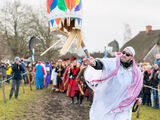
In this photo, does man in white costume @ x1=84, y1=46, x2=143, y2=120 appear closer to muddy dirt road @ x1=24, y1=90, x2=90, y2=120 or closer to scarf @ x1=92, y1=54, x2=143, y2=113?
scarf @ x1=92, y1=54, x2=143, y2=113

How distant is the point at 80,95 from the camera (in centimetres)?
941

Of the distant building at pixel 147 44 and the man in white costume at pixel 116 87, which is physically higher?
the distant building at pixel 147 44

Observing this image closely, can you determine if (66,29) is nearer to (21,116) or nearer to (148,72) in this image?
(21,116)

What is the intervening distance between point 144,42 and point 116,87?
3668 cm

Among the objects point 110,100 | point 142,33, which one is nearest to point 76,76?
point 110,100

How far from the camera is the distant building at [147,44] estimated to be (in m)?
34.5

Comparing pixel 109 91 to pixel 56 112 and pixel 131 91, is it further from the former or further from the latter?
pixel 56 112

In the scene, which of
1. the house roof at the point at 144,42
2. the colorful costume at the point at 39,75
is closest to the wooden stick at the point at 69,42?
the colorful costume at the point at 39,75

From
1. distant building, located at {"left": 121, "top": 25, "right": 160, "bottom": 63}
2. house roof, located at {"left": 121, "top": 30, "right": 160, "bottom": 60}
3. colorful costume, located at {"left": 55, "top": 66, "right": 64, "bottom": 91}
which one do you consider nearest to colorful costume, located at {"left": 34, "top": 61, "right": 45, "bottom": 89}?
colorful costume, located at {"left": 55, "top": 66, "right": 64, "bottom": 91}

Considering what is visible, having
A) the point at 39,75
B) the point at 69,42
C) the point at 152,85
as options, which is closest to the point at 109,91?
the point at 69,42

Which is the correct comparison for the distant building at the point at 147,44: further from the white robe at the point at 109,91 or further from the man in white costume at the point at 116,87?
the white robe at the point at 109,91

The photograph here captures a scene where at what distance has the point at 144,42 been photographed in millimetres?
38406

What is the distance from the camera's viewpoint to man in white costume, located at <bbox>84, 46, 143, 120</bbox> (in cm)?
356

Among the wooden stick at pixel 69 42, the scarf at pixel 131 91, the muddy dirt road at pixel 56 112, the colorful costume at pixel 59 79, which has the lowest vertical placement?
the muddy dirt road at pixel 56 112
